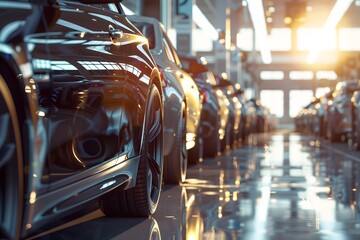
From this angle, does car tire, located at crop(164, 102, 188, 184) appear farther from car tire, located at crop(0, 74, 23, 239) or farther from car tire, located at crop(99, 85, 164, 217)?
car tire, located at crop(0, 74, 23, 239)

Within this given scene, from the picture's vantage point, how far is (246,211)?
19.8ft

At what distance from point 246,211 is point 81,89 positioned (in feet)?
8.28

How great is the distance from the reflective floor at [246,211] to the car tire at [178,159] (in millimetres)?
174

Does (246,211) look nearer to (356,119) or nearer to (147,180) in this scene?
(147,180)

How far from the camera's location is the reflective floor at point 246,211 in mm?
4898

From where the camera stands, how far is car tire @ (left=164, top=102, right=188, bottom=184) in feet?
25.6

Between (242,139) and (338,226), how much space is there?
1718 cm

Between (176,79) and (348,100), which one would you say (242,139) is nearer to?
(348,100)

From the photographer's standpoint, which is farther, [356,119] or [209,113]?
[356,119]

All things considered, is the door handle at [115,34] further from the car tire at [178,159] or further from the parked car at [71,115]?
the car tire at [178,159]

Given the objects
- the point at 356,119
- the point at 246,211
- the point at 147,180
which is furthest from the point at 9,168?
the point at 356,119

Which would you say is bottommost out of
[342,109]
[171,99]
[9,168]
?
[9,168]

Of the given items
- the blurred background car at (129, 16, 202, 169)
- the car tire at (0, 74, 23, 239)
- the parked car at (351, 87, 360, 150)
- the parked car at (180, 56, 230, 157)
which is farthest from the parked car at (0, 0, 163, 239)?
the parked car at (351, 87, 360, 150)

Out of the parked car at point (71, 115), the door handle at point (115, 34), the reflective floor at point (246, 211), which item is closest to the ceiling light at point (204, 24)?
the reflective floor at point (246, 211)
